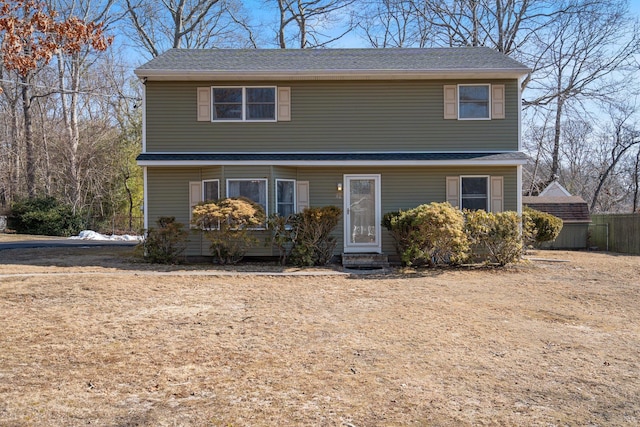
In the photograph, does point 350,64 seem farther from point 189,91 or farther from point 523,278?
point 523,278

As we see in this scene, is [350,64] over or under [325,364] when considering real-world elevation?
over

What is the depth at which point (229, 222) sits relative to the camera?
1158cm

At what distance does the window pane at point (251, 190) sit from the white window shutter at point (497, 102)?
6542 mm

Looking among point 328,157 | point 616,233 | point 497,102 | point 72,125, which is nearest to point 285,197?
point 328,157

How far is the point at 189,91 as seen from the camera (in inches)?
524

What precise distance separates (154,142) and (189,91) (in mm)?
1689

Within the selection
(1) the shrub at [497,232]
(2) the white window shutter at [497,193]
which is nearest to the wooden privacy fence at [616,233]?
(2) the white window shutter at [497,193]

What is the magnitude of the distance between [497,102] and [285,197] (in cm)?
635

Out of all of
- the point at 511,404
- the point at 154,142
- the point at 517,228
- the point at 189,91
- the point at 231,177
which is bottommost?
the point at 511,404

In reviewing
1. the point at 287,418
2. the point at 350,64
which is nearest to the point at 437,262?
the point at 350,64

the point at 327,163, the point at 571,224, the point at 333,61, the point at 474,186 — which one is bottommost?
the point at 571,224

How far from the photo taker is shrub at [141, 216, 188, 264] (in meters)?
11.9

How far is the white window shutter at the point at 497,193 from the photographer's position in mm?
13328

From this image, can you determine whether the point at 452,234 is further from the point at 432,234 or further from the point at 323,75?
the point at 323,75
